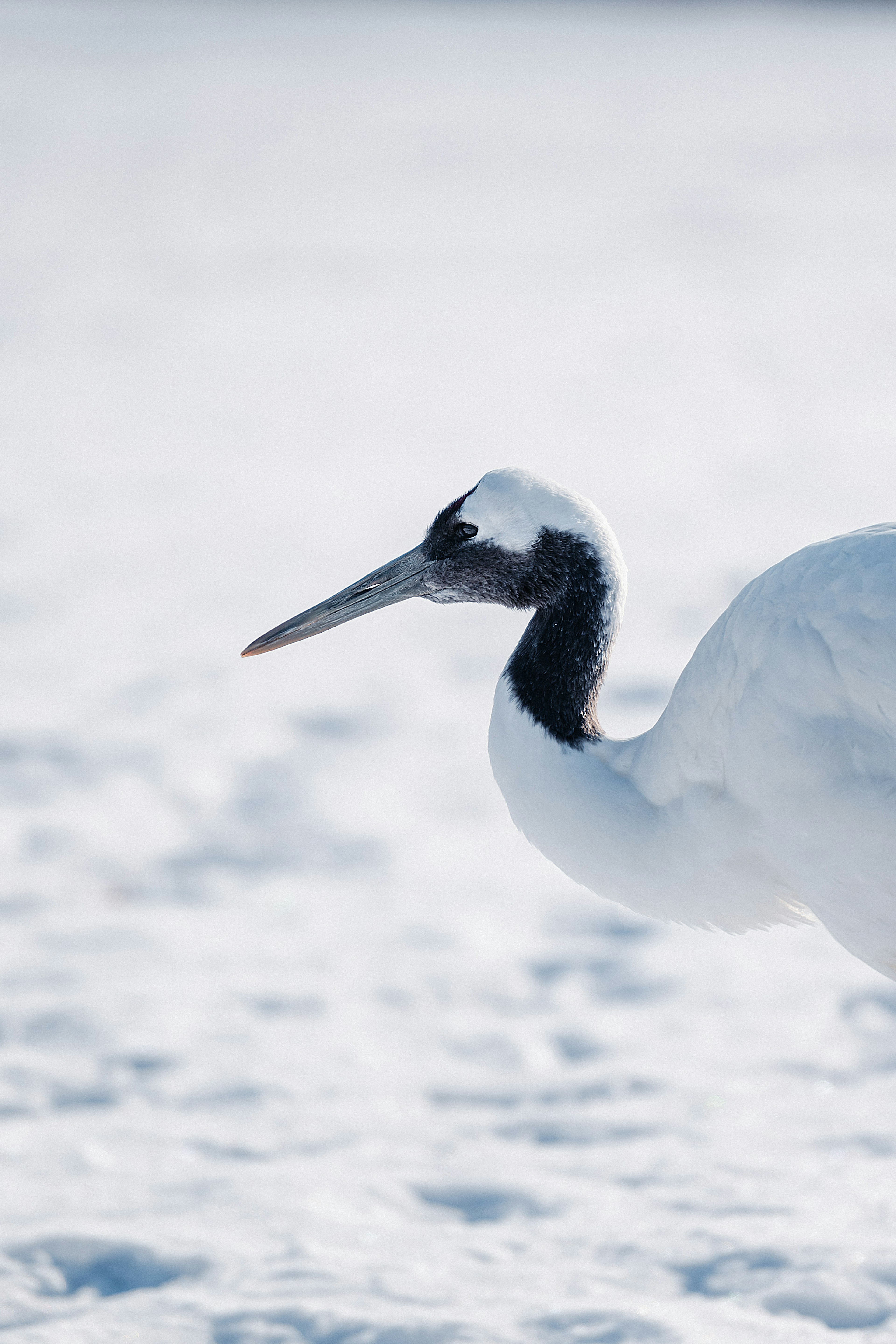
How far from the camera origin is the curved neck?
10.7ft

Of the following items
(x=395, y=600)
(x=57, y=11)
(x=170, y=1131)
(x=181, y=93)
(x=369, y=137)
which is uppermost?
(x=57, y=11)

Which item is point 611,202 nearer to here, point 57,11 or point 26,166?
point 26,166

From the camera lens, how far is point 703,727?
10.3 ft

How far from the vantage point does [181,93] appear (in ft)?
80.7

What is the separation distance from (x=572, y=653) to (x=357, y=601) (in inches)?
22.7

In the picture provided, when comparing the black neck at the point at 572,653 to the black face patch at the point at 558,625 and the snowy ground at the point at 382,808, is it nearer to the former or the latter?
the black face patch at the point at 558,625

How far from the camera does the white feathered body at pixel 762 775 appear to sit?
2930mm

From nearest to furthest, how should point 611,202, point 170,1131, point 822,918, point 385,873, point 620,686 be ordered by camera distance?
point 822,918 < point 170,1131 < point 385,873 < point 620,686 < point 611,202

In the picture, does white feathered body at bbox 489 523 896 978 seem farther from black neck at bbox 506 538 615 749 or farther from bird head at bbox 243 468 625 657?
bird head at bbox 243 468 625 657

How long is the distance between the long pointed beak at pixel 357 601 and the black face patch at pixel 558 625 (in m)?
0.19

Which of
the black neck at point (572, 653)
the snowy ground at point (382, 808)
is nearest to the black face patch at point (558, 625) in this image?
the black neck at point (572, 653)

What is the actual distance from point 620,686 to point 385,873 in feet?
5.44

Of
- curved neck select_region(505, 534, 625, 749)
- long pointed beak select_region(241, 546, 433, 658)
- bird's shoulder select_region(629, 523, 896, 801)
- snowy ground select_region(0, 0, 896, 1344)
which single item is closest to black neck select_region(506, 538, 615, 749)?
curved neck select_region(505, 534, 625, 749)

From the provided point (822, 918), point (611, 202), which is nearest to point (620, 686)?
point (822, 918)
